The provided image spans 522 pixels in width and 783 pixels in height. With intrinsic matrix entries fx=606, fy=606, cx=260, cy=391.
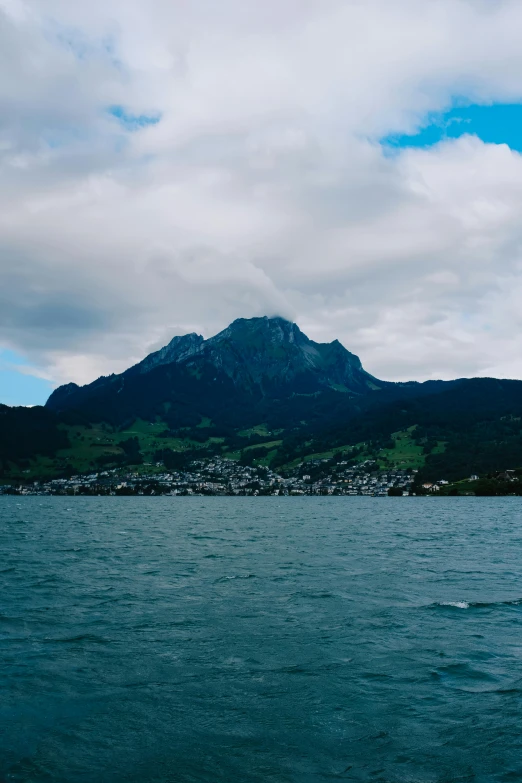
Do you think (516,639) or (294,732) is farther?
(516,639)

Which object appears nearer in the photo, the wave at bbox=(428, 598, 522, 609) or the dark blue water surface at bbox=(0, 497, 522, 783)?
the dark blue water surface at bbox=(0, 497, 522, 783)

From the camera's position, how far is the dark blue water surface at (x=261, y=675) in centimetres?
1611

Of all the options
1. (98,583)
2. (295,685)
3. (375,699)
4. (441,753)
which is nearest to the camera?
(441,753)

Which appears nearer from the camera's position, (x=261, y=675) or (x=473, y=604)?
(x=261, y=675)

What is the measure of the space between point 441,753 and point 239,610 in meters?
18.0

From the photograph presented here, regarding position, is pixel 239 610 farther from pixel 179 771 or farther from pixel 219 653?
pixel 179 771

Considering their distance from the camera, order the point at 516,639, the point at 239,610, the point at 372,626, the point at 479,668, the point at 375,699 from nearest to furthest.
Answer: the point at 375,699
the point at 479,668
the point at 516,639
the point at 372,626
the point at 239,610

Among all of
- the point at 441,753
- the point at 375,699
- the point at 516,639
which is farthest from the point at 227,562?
the point at 441,753

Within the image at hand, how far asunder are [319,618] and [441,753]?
49.8 feet

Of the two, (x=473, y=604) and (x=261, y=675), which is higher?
(x=473, y=604)

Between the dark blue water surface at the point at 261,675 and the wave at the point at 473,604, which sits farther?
the wave at the point at 473,604

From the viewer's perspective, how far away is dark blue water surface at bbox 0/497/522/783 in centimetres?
1611

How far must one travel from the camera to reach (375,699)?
67.2 ft

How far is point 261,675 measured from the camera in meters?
23.1
